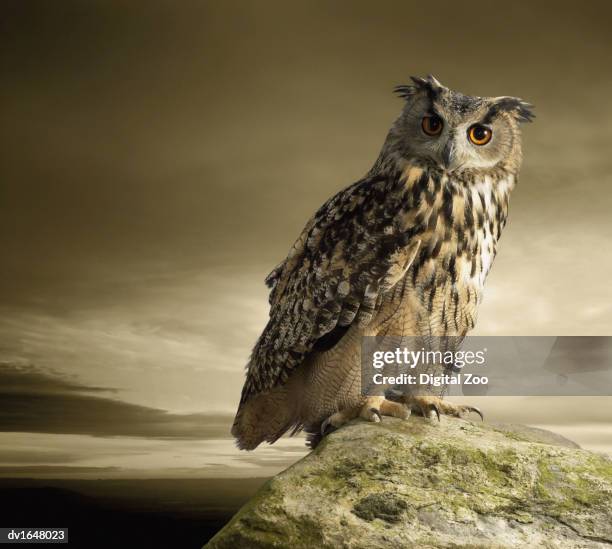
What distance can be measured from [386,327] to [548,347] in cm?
91

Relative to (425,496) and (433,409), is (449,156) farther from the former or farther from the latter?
(425,496)

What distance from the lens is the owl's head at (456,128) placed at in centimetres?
337

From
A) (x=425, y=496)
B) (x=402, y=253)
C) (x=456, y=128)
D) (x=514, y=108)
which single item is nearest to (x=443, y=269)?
(x=402, y=253)

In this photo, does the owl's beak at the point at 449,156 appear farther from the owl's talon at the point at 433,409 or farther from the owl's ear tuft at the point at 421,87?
the owl's talon at the point at 433,409

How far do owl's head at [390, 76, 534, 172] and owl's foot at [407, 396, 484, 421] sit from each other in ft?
3.56

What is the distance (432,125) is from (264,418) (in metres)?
1.63

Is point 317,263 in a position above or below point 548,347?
above

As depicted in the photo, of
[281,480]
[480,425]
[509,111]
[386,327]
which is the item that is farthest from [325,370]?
[509,111]

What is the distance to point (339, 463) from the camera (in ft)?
10.5

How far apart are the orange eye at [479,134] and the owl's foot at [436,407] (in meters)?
1.21

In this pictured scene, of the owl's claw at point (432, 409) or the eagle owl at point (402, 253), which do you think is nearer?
the eagle owl at point (402, 253)

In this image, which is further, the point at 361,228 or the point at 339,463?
the point at 361,228

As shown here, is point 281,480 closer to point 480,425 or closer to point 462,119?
point 480,425

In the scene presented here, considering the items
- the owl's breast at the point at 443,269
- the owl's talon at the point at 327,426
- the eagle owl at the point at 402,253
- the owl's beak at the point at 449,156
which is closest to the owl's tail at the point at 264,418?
the eagle owl at the point at 402,253
